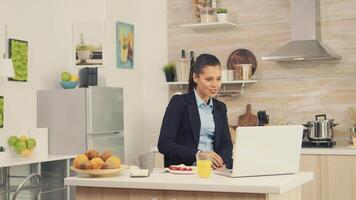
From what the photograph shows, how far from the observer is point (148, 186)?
3064 mm

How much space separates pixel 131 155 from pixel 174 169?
10.3 ft

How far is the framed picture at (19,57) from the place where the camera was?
5.48m

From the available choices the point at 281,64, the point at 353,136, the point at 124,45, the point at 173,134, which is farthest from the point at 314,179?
the point at 124,45

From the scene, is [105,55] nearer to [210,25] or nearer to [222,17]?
[210,25]

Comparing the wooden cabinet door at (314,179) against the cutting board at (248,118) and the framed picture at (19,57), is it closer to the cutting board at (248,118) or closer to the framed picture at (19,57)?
the cutting board at (248,118)

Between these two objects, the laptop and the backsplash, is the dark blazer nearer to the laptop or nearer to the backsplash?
the laptop

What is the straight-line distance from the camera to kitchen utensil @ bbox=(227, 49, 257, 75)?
6203 mm

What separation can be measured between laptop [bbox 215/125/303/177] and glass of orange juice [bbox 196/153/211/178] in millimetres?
113

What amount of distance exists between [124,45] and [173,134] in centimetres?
289

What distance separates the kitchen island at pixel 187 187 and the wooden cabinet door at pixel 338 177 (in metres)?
2.07

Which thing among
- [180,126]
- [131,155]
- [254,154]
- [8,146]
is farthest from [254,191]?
[131,155]

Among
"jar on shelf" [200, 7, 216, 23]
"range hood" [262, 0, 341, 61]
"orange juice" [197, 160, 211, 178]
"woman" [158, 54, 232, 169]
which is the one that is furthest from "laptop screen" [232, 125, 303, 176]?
"jar on shelf" [200, 7, 216, 23]

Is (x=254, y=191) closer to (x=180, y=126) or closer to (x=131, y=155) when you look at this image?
(x=180, y=126)

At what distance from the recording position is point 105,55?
6.12 metres
